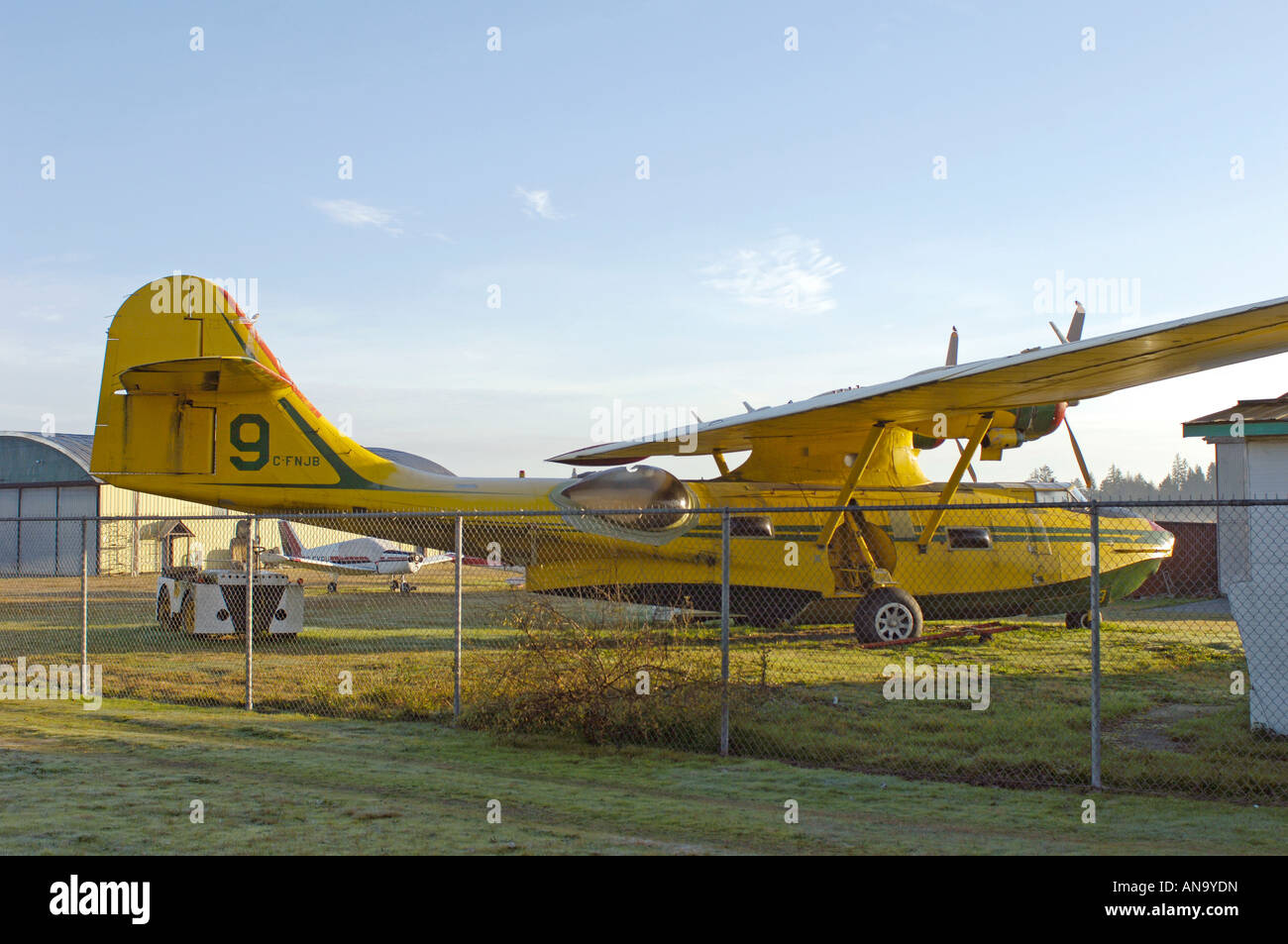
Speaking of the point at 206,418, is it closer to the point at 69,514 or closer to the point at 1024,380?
the point at 1024,380

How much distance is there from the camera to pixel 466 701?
9.84m

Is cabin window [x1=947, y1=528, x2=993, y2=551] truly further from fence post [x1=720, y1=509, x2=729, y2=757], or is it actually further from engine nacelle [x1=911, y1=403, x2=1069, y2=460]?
fence post [x1=720, y1=509, x2=729, y2=757]

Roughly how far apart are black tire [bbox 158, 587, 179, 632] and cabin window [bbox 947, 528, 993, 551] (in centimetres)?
1360

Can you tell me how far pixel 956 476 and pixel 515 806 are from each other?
417 inches

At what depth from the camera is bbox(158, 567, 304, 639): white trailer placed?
650 inches

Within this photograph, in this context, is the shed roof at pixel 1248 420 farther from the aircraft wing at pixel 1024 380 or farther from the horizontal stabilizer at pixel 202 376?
the horizontal stabilizer at pixel 202 376

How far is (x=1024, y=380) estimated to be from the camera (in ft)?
42.2

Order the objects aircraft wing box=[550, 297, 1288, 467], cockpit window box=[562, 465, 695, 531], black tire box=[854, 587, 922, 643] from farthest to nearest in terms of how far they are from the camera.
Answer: black tire box=[854, 587, 922, 643], cockpit window box=[562, 465, 695, 531], aircraft wing box=[550, 297, 1288, 467]

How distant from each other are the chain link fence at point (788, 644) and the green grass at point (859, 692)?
0.16 ft

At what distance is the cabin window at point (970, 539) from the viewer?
54.6 feet

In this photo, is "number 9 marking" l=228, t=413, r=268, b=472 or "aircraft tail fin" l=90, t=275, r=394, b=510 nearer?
"aircraft tail fin" l=90, t=275, r=394, b=510

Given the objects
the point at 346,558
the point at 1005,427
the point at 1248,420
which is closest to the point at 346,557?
the point at 346,558

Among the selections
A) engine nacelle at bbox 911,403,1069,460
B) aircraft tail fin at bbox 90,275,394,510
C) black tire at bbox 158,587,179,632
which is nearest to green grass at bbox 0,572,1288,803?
black tire at bbox 158,587,179,632
